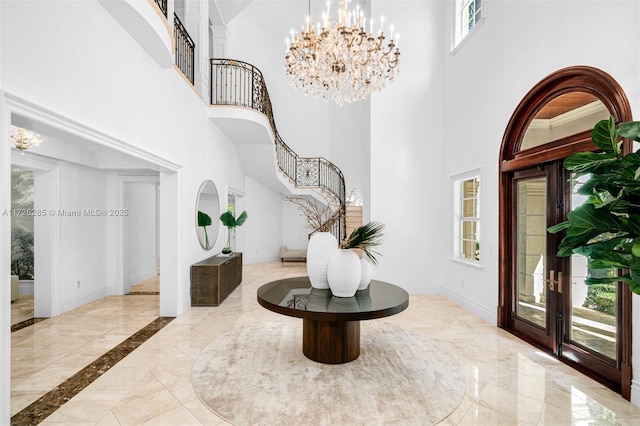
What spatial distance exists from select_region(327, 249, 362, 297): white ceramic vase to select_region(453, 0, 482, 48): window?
4643 mm

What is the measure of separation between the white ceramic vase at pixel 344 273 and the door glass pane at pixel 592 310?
2261 millimetres

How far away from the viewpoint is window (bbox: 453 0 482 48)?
5.49 m

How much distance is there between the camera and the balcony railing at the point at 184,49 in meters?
5.07

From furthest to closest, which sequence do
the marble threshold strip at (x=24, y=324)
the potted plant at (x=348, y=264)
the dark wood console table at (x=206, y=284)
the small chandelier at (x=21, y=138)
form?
the dark wood console table at (x=206, y=284) < the marble threshold strip at (x=24, y=324) < the small chandelier at (x=21, y=138) < the potted plant at (x=348, y=264)

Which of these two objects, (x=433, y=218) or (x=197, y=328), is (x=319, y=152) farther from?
(x=197, y=328)

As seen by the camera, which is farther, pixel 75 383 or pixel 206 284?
pixel 206 284

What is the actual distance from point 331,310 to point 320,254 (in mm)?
754

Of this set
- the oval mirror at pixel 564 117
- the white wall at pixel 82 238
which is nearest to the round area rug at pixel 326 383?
the oval mirror at pixel 564 117

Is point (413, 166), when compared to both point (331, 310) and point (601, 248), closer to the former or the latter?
point (331, 310)

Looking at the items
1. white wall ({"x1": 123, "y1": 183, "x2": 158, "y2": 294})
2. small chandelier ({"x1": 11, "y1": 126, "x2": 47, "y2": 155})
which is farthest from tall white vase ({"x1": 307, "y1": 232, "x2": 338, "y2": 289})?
white wall ({"x1": 123, "y1": 183, "x2": 158, "y2": 294})

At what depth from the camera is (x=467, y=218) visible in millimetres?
5719

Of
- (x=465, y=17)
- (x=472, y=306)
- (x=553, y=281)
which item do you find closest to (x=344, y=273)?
(x=553, y=281)

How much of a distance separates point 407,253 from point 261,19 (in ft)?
30.6

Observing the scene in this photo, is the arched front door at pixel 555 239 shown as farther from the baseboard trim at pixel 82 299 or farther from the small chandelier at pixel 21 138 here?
the baseboard trim at pixel 82 299
